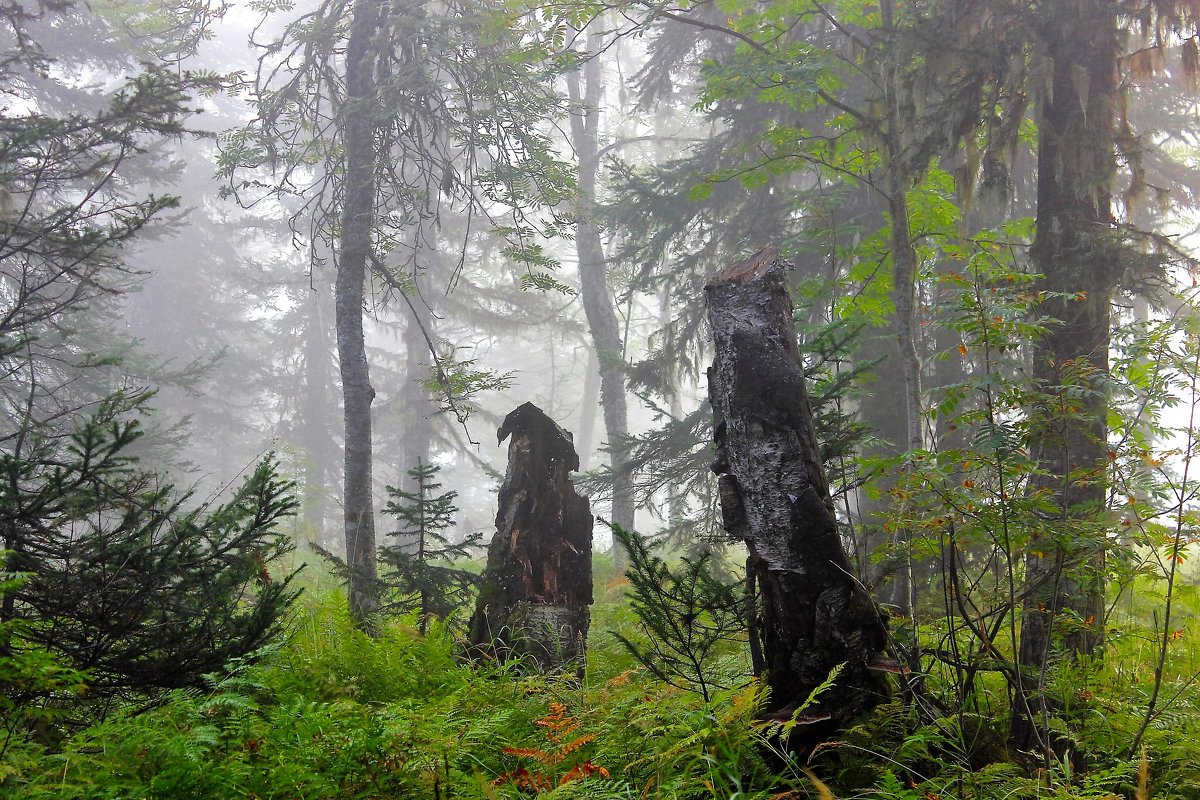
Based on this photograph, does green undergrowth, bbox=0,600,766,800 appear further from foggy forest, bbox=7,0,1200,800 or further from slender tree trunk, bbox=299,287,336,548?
slender tree trunk, bbox=299,287,336,548

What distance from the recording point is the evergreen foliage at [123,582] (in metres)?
3.25

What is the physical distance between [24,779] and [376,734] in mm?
1116

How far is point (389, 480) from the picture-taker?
1444 inches

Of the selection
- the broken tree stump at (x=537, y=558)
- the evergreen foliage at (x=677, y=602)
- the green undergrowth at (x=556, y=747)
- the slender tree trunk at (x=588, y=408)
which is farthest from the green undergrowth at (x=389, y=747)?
the slender tree trunk at (x=588, y=408)

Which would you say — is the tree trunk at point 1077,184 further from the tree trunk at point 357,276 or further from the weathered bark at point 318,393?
the weathered bark at point 318,393

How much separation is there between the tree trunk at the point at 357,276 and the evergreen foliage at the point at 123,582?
415 cm

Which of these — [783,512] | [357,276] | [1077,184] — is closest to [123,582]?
[783,512]

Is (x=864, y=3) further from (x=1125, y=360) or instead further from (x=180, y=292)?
(x=180, y=292)

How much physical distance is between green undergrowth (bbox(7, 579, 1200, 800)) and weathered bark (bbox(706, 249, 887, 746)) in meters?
0.22

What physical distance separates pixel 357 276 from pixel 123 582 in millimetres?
5692

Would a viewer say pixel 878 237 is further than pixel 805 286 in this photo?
Yes

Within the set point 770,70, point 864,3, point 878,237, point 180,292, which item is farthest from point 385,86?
point 180,292

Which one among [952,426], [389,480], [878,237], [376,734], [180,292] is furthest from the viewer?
[389,480]

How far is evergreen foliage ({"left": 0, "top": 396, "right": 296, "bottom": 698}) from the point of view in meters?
3.25
